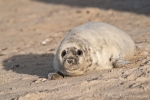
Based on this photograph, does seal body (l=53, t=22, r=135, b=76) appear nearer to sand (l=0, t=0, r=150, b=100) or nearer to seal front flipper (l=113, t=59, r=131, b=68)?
seal front flipper (l=113, t=59, r=131, b=68)

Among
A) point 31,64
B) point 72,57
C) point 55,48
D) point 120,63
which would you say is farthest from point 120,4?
point 72,57

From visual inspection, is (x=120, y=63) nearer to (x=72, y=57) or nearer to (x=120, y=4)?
(x=72, y=57)

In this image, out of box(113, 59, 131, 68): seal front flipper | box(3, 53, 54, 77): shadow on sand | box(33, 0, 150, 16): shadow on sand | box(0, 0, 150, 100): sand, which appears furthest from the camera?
box(33, 0, 150, 16): shadow on sand

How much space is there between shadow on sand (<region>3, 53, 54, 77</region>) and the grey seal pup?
77 cm

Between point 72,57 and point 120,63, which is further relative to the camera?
point 120,63

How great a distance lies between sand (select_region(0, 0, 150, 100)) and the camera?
495 cm

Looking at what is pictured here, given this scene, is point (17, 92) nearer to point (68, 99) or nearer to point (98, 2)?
point (68, 99)

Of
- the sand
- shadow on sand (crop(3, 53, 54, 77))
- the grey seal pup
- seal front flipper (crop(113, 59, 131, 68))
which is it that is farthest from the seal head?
shadow on sand (crop(3, 53, 54, 77))

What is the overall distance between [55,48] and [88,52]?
3.12 metres

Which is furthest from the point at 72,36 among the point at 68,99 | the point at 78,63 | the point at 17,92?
the point at 68,99

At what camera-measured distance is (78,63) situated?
18.8 feet

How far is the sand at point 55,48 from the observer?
4945 mm

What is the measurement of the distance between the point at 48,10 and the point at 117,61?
9.54 m

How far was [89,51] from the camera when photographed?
5.91 m
